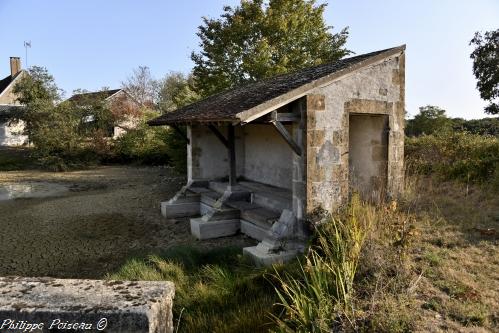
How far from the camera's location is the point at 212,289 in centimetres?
495

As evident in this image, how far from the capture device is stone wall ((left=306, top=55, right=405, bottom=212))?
6590 millimetres

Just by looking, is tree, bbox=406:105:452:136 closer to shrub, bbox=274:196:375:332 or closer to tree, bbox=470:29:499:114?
tree, bbox=470:29:499:114

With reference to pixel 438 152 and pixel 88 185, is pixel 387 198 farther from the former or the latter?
pixel 88 185

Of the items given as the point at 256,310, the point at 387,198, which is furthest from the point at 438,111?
the point at 256,310

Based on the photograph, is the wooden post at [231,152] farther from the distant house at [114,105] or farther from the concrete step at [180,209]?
the distant house at [114,105]

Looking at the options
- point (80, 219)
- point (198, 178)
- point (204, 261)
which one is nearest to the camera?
point (204, 261)

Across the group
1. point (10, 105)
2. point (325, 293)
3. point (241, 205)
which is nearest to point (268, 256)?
point (325, 293)

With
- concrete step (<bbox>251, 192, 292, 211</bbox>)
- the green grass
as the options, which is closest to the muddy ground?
concrete step (<bbox>251, 192, 292, 211</bbox>)

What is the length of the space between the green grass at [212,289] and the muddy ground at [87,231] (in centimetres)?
111

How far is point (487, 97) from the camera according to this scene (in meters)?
22.3

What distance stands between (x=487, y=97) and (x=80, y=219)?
875 inches

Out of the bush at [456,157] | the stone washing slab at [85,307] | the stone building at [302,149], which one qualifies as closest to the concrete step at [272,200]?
the stone building at [302,149]

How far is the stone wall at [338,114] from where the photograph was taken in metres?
6.59

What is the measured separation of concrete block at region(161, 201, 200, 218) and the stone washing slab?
8.04m
